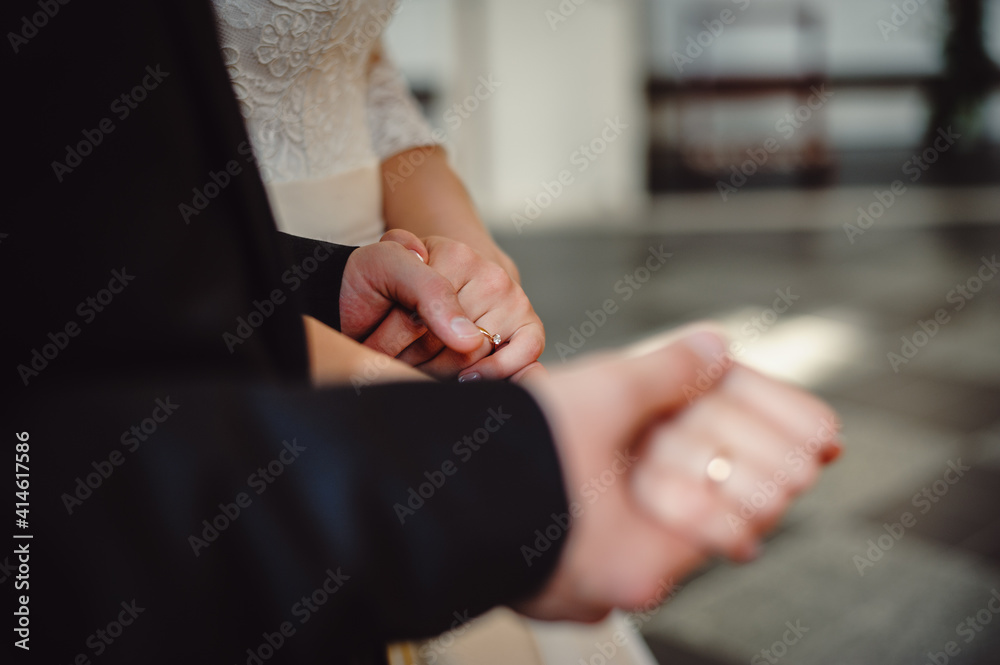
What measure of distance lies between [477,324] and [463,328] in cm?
3

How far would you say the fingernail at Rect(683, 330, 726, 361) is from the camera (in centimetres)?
30

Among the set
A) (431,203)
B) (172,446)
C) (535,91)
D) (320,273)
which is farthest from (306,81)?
(535,91)

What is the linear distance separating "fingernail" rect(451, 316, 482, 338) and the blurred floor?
0.09 meters

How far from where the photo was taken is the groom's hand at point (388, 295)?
15.7 inches

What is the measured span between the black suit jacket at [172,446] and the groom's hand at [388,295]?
86 millimetres

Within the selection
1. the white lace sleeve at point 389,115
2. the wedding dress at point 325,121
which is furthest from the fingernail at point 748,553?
the white lace sleeve at point 389,115

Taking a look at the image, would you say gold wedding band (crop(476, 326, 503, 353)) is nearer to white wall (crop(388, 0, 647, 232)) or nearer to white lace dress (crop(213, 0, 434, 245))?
white lace dress (crop(213, 0, 434, 245))

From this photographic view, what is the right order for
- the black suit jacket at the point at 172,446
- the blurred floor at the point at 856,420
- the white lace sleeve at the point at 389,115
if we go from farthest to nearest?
the blurred floor at the point at 856,420 → the white lace sleeve at the point at 389,115 → the black suit jacket at the point at 172,446

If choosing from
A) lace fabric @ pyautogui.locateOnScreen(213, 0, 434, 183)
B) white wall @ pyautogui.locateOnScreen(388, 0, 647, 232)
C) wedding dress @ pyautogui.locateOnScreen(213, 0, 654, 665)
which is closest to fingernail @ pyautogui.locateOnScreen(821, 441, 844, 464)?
wedding dress @ pyautogui.locateOnScreen(213, 0, 654, 665)

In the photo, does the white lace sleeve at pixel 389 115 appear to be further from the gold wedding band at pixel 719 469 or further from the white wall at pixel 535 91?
the white wall at pixel 535 91

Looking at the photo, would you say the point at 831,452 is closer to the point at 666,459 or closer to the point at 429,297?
the point at 666,459

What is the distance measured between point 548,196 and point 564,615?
617 cm

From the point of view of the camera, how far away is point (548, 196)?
6.36 meters

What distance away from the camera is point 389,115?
27.9 inches
